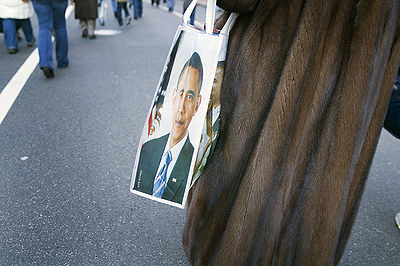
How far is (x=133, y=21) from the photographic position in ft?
30.0

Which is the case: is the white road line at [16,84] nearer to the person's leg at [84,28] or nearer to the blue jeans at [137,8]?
→ the person's leg at [84,28]

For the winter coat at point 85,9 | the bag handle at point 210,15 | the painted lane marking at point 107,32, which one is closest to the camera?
the bag handle at point 210,15

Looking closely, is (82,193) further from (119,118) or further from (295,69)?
(295,69)

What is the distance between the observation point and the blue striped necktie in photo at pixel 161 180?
1.26 metres

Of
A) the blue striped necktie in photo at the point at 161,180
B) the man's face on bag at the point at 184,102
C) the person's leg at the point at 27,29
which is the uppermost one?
the man's face on bag at the point at 184,102

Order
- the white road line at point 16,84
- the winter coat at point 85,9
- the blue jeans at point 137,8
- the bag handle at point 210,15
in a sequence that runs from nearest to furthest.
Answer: the bag handle at point 210,15 < the white road line at point 16,84 < the winter coat at point 85,9 < the blue jeans at point 137,8

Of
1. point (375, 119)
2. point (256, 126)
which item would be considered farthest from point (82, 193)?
point (375, 119)

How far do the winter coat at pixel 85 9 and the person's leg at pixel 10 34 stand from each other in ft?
4.70

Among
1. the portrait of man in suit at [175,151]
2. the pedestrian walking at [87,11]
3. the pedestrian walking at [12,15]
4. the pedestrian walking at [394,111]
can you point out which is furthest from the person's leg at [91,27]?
the portrait of man in suit at [175,151]

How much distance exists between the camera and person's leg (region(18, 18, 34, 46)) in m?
5.39

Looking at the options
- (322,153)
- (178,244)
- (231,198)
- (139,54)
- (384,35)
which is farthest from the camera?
(139,54)

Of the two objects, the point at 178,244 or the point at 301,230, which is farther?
the point at 178,244

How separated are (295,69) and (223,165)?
43cm

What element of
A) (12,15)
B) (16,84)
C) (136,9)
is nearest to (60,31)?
(16,84)
